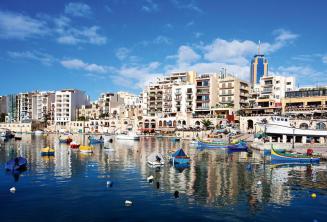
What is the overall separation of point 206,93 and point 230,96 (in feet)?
30.4

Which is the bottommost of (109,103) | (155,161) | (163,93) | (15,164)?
(155,161)

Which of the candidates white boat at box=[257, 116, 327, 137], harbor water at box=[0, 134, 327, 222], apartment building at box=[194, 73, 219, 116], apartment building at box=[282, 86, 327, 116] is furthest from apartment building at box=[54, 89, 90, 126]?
harbor water at box=[0, 134, 327, 222]

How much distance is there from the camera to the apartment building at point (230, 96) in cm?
12459

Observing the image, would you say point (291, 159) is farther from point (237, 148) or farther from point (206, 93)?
point (206, 93)

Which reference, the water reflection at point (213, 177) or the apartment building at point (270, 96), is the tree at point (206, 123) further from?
the water reflection at point (213, 177)

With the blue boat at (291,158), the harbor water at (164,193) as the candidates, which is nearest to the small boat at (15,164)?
the harbor water at (164,193)

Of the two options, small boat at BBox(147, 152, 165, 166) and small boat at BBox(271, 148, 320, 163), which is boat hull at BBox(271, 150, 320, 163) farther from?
small boat at BBox(147, 152, 165, 166)

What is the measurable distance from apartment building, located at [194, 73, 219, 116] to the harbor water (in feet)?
278

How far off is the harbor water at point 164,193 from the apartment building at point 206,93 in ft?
278

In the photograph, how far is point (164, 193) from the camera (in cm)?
2964

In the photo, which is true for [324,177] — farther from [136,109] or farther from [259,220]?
[136,109]

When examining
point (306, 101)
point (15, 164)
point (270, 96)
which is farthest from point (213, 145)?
point (15, 164)

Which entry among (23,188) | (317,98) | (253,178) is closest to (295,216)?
(253,178)

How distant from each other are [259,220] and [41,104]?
191654mm
